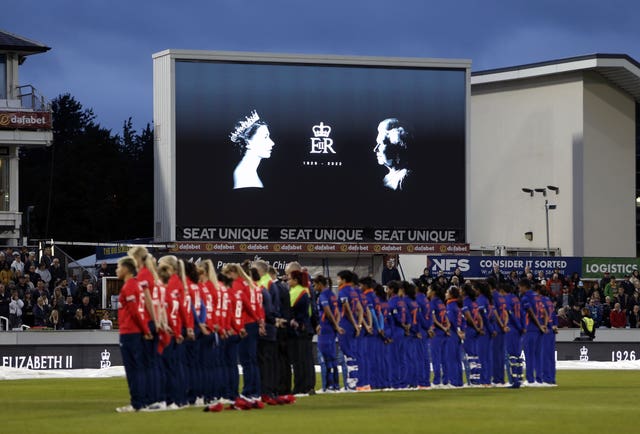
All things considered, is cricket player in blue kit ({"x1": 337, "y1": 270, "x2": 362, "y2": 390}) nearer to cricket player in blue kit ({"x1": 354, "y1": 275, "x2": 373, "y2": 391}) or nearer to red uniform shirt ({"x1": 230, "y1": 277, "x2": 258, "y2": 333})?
cricket player in blue kit ({"x1": 354, "y1": 275, "x2": 373, "y2": 391})

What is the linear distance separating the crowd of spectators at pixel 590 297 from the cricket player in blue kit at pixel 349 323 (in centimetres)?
1774

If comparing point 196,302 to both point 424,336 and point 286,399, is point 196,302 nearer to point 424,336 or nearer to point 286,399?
point 286,399

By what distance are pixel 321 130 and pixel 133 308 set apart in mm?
31402

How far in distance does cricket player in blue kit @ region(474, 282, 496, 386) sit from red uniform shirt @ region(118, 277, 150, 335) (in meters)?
10.0

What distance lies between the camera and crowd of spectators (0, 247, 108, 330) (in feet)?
123

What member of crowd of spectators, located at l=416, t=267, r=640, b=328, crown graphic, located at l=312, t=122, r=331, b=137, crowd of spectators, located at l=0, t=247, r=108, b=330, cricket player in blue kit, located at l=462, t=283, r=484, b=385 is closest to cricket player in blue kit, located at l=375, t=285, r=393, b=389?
cricket player in blue kit, located at l=462, t=283, r=484, b=385

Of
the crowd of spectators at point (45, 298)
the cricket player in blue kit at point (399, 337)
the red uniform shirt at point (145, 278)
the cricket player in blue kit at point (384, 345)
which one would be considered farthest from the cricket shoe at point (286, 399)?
the crowd of spectators at point (45, 298)

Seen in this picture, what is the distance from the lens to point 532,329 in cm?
2700

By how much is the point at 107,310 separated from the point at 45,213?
50205 mm

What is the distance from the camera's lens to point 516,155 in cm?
6406

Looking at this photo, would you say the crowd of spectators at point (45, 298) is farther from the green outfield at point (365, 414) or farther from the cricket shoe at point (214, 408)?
the cricket shoe at point (214, 408)

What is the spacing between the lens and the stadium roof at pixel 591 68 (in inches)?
2398

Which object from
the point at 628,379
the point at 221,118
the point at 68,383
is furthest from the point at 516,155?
the point at 68,383

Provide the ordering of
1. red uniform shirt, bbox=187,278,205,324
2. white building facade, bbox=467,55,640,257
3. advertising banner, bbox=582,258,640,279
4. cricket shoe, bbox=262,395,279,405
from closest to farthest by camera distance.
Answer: red uniform shirt, bbox=187,278,205,324, cricket shoe, bbox=262,395,279,405, advertising banner, bbox=582,258,640,279, white building facade, bbox=467,55,640,257
